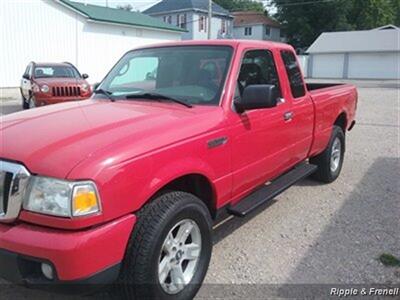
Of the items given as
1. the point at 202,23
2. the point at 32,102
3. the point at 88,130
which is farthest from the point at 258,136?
the point at 202,23

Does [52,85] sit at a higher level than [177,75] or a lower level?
lower

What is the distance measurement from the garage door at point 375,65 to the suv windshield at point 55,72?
38.3 metres

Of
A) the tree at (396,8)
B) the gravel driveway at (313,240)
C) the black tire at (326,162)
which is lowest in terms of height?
the gravel driveway at (313,240)

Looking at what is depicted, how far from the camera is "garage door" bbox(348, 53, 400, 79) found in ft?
147

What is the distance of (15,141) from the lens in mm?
2939

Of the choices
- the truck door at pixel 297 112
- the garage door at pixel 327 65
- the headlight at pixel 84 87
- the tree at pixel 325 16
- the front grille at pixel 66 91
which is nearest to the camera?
the truck door at pixel 297 112

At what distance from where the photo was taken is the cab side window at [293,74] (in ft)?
16.4

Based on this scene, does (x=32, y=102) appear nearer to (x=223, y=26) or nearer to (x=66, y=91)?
(x=66, y=91)

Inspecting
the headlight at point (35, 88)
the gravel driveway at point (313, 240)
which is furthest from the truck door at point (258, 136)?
the headlight at point (35, 88)

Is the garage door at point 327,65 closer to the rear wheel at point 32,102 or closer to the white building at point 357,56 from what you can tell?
the white building at point 357,56

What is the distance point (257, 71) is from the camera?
4465mm

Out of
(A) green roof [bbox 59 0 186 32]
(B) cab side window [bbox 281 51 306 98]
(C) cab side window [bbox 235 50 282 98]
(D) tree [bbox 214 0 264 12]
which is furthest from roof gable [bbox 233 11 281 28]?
(C) cab side window [bbox 235 50 282 98]

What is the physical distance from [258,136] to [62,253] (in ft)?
7.34

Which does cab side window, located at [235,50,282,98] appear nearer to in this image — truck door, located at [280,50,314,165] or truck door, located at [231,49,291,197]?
truck door, located at [231,49,291,197]
